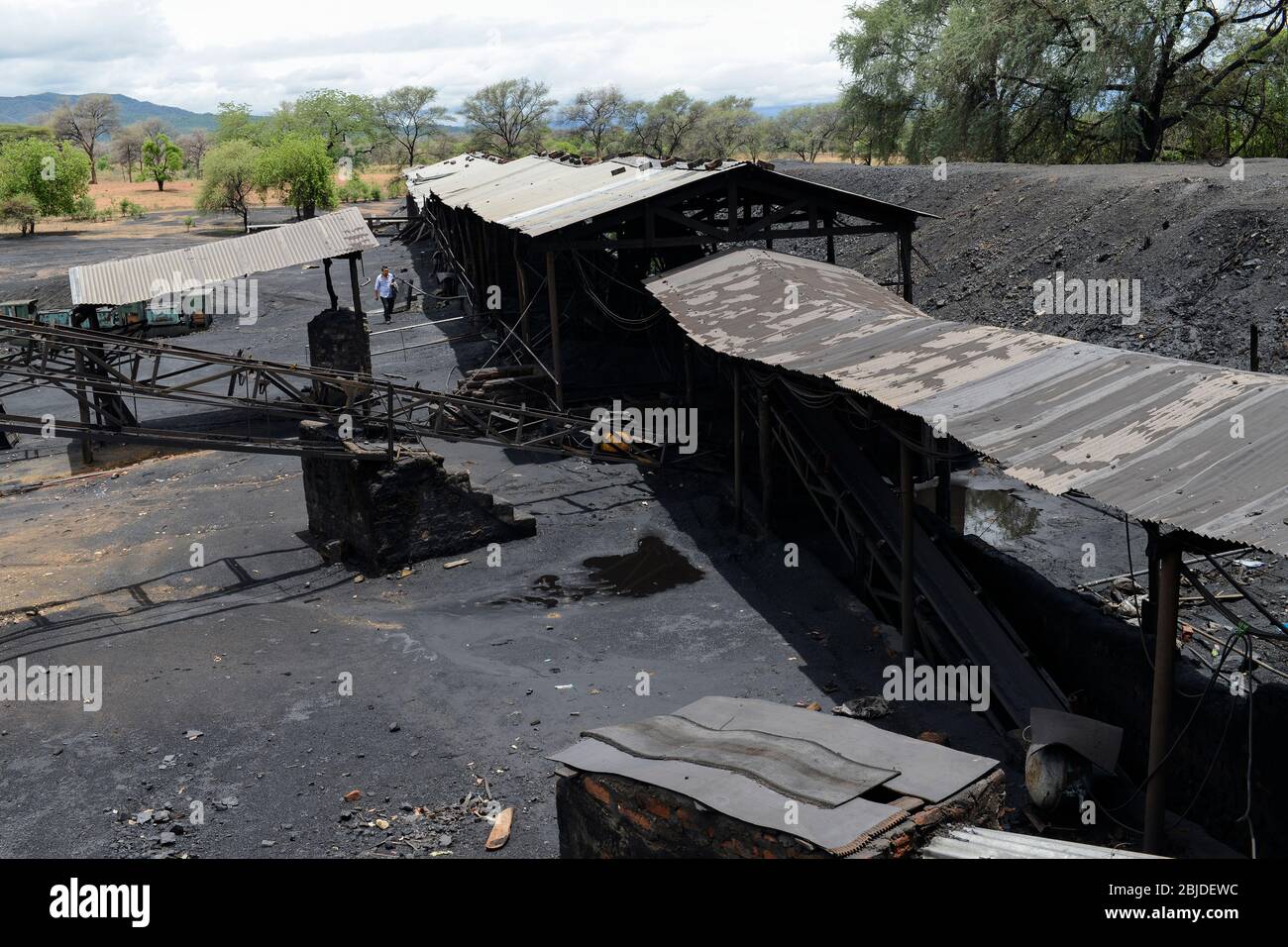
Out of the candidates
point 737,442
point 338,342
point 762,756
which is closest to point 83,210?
point 338,342

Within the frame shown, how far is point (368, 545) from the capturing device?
52.3 feet

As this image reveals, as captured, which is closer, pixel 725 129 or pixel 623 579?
pixel 623 579

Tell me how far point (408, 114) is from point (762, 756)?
8948 centimetres

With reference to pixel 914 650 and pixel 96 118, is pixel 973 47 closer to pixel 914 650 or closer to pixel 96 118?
pixel 914 650

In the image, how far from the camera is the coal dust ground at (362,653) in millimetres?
10133

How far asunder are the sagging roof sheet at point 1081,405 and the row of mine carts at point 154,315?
20932 millimetres

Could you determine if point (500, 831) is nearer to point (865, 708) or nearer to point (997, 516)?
point (865, 708)

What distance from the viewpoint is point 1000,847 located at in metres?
6.00

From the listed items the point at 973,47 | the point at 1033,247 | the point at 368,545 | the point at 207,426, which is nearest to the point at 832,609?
the point at 368,545

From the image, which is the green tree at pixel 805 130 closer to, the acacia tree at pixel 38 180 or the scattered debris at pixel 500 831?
the acacia tree at pixel 38 180

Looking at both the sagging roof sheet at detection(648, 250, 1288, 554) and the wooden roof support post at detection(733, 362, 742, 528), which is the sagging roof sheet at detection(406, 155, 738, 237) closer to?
the wooden roof support post at detection(733, 362, 742, 528)

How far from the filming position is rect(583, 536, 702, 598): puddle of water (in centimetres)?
1521

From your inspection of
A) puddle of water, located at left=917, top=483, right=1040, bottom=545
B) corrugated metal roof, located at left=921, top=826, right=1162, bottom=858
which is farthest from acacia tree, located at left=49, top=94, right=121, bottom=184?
corrugated metal roof, located at left=921, top=826, right=1162, bottom=858

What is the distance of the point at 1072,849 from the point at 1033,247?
25743mm
